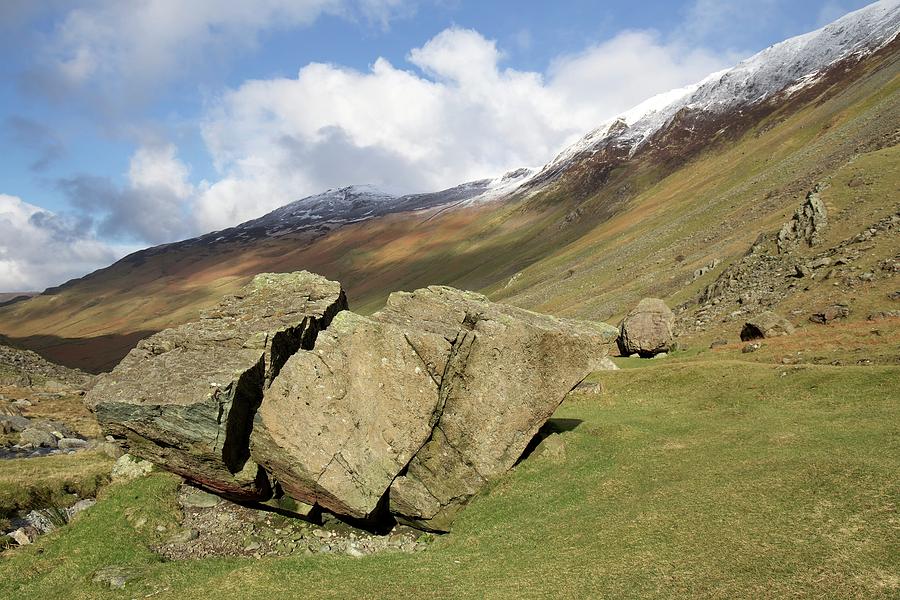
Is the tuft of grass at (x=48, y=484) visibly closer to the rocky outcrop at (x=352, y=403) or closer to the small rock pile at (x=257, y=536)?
the small rock pile at (x=257, y=536)

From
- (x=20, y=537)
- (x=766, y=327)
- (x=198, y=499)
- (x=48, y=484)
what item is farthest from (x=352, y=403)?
(x=766, y=327)

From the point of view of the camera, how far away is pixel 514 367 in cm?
2628

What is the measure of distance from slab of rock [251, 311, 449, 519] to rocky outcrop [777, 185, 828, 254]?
6029 centimetres

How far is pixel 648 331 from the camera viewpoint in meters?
58.9

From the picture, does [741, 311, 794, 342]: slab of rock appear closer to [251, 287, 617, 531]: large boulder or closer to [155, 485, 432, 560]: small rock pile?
[251, 287, 617, 531]: large boulder

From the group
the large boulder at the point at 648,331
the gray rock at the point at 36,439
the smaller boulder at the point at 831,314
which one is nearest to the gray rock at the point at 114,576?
the gray rock at the point at 36,439

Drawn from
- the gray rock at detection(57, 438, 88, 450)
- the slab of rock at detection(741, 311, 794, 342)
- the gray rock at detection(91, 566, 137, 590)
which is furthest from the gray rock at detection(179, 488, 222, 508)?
the slab of rock at detection(741, 311, 794, 342)

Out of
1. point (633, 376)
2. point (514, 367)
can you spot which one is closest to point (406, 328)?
point (514, 367)

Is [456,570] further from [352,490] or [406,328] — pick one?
[406,328]

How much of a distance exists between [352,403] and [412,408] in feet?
8.99

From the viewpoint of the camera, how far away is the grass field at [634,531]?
53.1 feet

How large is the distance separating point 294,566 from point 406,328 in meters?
11.1

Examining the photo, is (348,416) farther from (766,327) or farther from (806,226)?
(806,226)

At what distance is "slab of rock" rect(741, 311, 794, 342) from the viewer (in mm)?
51438
